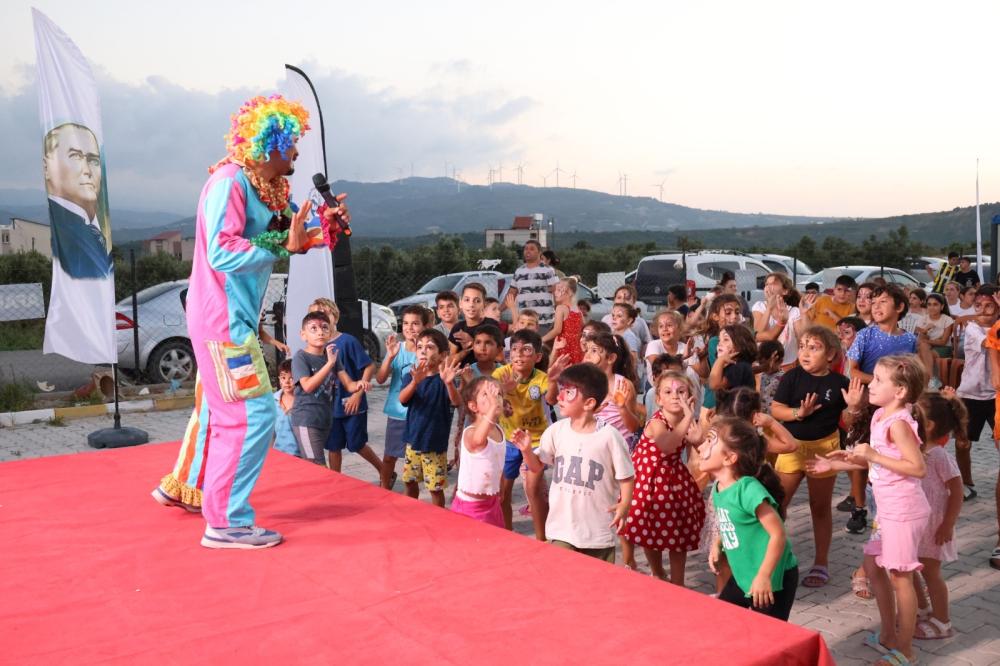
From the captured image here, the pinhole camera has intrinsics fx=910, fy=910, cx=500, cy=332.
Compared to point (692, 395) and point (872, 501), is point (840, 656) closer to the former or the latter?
point (872, 501)

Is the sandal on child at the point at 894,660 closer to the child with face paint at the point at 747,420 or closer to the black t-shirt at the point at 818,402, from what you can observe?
the child with face paint at the point at 747,420

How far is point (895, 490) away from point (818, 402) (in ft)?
3.61

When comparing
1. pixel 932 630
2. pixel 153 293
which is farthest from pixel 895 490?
pixel 153 293

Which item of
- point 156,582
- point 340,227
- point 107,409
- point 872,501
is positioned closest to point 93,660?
point 156,582

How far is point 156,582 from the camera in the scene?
3.16 metres

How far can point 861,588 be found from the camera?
15.2 ft

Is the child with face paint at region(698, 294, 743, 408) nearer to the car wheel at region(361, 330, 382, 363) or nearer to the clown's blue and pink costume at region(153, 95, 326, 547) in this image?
the clown's blue and pink costume at region(153, 95, 326, 547)

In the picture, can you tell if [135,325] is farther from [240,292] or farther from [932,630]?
[932,630]

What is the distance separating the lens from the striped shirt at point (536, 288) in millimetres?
8844

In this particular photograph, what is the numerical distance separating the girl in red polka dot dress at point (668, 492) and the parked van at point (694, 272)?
13456mm

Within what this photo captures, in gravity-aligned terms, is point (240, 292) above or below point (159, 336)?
above

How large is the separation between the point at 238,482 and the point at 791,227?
128440 mm

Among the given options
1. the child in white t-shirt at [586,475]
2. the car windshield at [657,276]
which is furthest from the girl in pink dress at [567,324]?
the car windshield at [657,276]

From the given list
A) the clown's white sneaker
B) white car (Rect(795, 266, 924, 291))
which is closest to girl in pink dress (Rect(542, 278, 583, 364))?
the clown's white sneaker
